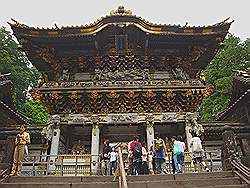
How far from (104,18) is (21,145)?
8158 mm

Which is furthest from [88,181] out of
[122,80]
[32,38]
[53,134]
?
[32,38]

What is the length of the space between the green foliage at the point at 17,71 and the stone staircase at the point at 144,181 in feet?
64.0

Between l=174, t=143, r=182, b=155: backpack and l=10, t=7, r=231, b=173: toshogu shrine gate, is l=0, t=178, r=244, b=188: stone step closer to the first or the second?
l=174, t=143, r=182, b=155: backpack

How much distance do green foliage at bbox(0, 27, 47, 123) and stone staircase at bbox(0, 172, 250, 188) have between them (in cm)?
1952

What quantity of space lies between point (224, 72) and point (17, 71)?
19507mm

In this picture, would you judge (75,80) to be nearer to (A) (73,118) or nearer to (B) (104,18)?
(A) (73,118)

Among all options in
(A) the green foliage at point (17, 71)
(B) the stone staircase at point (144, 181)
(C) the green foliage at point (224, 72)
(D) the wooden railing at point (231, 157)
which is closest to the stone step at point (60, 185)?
(B) the stone staircase at point (144, 181)

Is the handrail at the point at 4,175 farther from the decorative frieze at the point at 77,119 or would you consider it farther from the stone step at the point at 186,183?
the decorative frieze at the point at 77,119

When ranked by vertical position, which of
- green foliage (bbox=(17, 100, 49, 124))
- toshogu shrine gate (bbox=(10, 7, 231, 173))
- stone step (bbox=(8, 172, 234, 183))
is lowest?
stone step (bbox=(8, 172, 234, 183))

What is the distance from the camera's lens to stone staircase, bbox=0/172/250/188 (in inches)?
306

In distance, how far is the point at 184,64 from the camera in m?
16.3

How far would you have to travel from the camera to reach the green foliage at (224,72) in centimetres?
2542

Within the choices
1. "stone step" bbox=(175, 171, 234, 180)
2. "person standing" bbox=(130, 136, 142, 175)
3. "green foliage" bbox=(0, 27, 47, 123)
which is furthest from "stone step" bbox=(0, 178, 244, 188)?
"green foliage" bbox=(0, 27, 47, 123)

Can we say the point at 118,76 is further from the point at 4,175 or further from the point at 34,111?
the point at 34,111
